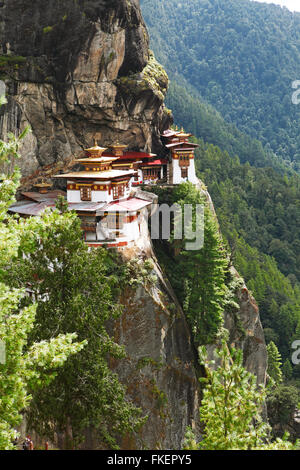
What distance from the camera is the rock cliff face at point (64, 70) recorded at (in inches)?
1302

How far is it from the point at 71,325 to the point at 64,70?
24.8 m

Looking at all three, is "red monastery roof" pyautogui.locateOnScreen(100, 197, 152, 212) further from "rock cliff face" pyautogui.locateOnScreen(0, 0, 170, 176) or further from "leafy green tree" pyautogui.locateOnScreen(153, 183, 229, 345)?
"rock cliff face" pyautogui.locateOnScreen(0, 0, 170, 176)

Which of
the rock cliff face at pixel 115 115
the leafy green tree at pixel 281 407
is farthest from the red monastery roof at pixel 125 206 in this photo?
the leafy green tree at pixel 281 407

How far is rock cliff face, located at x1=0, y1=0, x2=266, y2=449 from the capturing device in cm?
2639

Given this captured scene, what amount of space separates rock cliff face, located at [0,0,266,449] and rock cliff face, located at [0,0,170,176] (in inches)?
2.9

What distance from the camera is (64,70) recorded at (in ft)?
112

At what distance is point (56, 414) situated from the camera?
14.8m

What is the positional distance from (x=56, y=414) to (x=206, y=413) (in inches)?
232

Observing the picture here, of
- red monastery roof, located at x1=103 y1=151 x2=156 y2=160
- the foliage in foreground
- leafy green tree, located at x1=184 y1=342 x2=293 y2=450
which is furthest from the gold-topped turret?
leafy green tree, located at x1=184 y1=342 x2=293 y2=450

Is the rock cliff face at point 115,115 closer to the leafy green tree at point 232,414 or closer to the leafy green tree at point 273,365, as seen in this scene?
the leafy green tree at point 273,365

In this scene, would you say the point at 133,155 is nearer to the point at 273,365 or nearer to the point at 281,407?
the point at 281,407

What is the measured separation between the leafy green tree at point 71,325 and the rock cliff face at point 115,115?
7723 mm

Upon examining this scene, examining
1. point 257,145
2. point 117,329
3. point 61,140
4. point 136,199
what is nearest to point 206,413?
point 117,329
